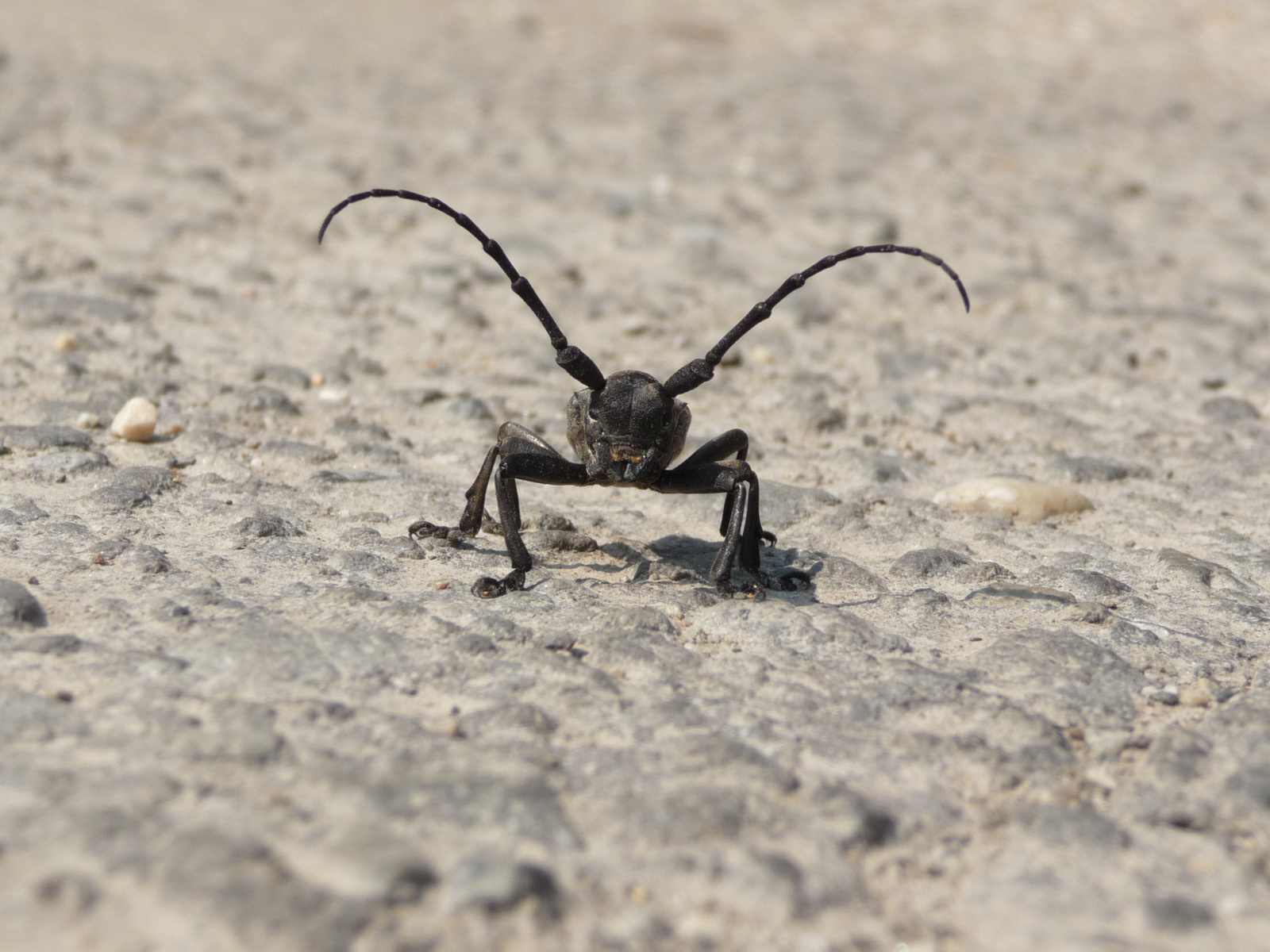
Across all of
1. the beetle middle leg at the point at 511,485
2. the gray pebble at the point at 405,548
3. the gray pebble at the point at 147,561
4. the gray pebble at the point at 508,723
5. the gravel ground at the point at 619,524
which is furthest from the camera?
the gray pebble at the point at 405,548

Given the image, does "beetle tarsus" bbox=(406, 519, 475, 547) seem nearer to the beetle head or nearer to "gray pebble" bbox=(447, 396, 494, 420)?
the beetle head

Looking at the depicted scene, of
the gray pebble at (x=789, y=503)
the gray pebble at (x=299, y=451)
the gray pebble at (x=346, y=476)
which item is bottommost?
the gray pebble at (x=346, y=476)

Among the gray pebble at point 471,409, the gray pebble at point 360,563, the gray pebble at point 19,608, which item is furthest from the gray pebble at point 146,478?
the gray pebble at point 471,409

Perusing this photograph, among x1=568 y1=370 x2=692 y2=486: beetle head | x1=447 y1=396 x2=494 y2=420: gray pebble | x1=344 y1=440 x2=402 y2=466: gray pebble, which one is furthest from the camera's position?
x1=447 y1=396 x2=494 y2=420: gray pebble

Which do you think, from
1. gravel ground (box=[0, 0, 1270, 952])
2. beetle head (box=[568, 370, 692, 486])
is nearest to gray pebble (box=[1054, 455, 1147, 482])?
gravel ground (box=[0, 0, 1270, 952])

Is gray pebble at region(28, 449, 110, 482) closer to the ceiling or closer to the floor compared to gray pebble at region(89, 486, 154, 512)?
closer to the ceiling

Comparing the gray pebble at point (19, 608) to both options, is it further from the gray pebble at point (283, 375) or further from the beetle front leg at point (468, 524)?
the gray pebble at point (283, 375)

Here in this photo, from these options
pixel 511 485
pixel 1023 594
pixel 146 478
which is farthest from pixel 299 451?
pixel 1023 594
